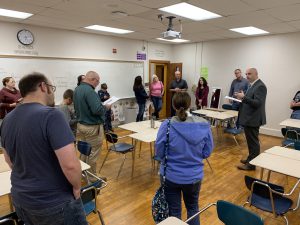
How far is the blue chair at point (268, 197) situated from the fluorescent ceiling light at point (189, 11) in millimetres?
2558

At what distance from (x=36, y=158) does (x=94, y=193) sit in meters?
0.85

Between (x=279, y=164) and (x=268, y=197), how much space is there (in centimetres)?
44

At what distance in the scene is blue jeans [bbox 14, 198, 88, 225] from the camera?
49.9 inches

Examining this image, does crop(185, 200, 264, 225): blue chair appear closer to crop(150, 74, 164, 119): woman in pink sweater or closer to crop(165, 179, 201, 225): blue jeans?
crop(165, 179, 201, 225): blue jeans

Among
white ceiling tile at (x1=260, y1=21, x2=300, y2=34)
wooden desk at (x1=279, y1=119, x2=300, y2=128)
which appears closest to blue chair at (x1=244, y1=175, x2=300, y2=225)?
wooden desk at (x1=279, y1=119, x2=300, y2=128)

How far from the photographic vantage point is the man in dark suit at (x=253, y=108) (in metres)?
3.53

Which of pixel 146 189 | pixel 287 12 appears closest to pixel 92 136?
pixel 146 189

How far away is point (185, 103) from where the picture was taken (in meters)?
1.78

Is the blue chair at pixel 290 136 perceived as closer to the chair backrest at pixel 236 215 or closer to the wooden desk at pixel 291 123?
the wooden desk at pixel 291 123

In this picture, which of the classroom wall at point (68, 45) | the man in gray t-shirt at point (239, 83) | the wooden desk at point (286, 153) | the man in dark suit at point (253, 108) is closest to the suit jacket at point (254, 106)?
the man in dark suit at point (253, 108)

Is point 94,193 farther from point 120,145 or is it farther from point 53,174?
point 120,145

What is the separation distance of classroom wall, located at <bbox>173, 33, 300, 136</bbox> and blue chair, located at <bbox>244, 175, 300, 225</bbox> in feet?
14.8

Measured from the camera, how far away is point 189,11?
382 centimetres

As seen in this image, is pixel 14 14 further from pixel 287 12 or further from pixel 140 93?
pixel 287 12
